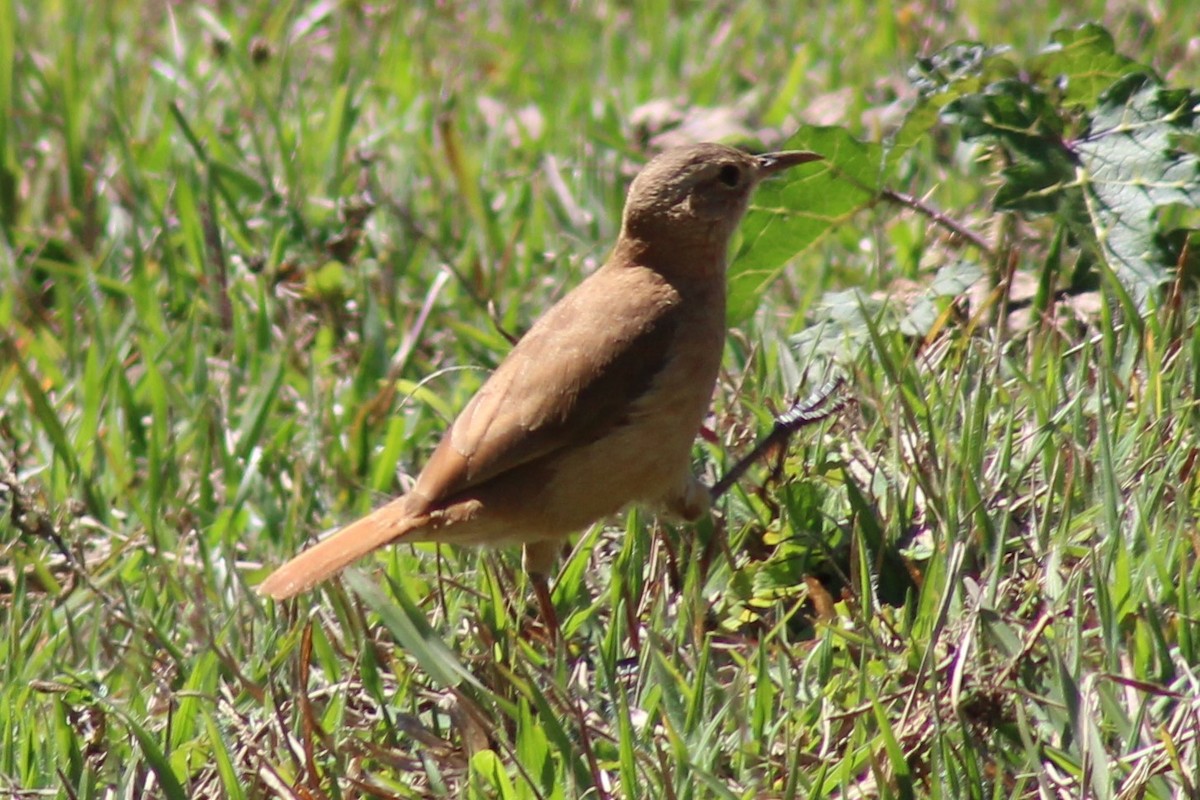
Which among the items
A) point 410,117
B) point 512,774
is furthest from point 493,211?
point 512,774

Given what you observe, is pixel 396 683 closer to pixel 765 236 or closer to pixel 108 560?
pixel 108 560

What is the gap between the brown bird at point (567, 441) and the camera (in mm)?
4090

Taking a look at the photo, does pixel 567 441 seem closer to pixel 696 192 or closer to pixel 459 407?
pixel 696 192

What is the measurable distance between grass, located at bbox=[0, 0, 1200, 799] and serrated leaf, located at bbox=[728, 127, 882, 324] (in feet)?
0.24

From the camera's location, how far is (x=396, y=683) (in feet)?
12.8

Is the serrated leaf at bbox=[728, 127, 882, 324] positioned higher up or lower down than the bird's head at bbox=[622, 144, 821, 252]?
lower down

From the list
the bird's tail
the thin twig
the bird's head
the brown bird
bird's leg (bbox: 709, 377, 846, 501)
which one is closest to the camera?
the bird's tail

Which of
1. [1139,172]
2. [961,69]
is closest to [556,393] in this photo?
[961,69]

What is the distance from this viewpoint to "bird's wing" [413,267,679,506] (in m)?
4.12

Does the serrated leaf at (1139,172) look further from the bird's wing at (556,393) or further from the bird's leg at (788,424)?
the bird's wing at (556,393)

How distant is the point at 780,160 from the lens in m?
4.64

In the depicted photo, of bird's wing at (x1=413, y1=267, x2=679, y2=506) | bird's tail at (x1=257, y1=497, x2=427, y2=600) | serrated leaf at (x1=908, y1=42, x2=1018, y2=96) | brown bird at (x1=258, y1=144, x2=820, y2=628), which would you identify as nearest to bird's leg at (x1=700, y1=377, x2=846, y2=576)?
brown bird at (x1=258, y1=144, x2=820, y2=628)

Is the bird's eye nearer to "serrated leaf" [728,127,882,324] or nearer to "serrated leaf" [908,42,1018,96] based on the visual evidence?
"serrated leaf" [728,127,882,324]

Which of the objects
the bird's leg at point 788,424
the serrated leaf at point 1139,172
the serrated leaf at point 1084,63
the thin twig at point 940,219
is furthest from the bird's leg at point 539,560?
the serrated leaf at point 1084,63
